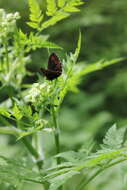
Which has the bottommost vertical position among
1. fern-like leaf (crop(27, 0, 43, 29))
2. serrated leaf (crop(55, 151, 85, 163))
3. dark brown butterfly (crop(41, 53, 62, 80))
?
serrated leaf (crop(55, 151, 85, 163))

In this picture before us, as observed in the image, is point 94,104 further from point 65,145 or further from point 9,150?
point 9,150

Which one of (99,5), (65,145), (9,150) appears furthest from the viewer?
(99,5)

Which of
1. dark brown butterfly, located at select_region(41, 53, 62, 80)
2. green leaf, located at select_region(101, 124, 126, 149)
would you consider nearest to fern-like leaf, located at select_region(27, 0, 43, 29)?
dark brown butterfly, located at select_region(41, 53, 62, 80)

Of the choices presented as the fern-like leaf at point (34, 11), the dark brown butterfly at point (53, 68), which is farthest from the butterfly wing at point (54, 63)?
Answer: the fern-like leaf at point (34, 11)

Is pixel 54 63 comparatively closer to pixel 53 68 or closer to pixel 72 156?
pixel 53 68

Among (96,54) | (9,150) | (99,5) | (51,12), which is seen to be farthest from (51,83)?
(99,5)

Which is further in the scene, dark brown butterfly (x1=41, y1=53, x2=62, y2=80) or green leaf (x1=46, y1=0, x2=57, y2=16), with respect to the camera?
green leaf (x1=46, y1=0, x2=57, y2=16)

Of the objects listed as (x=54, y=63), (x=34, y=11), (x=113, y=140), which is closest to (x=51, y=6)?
(x=34, y=11)

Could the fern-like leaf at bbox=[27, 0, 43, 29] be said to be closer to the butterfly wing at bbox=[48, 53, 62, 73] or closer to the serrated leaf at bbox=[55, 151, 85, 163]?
the butterfly wing at bbox=[48, 53, 62, 73]
